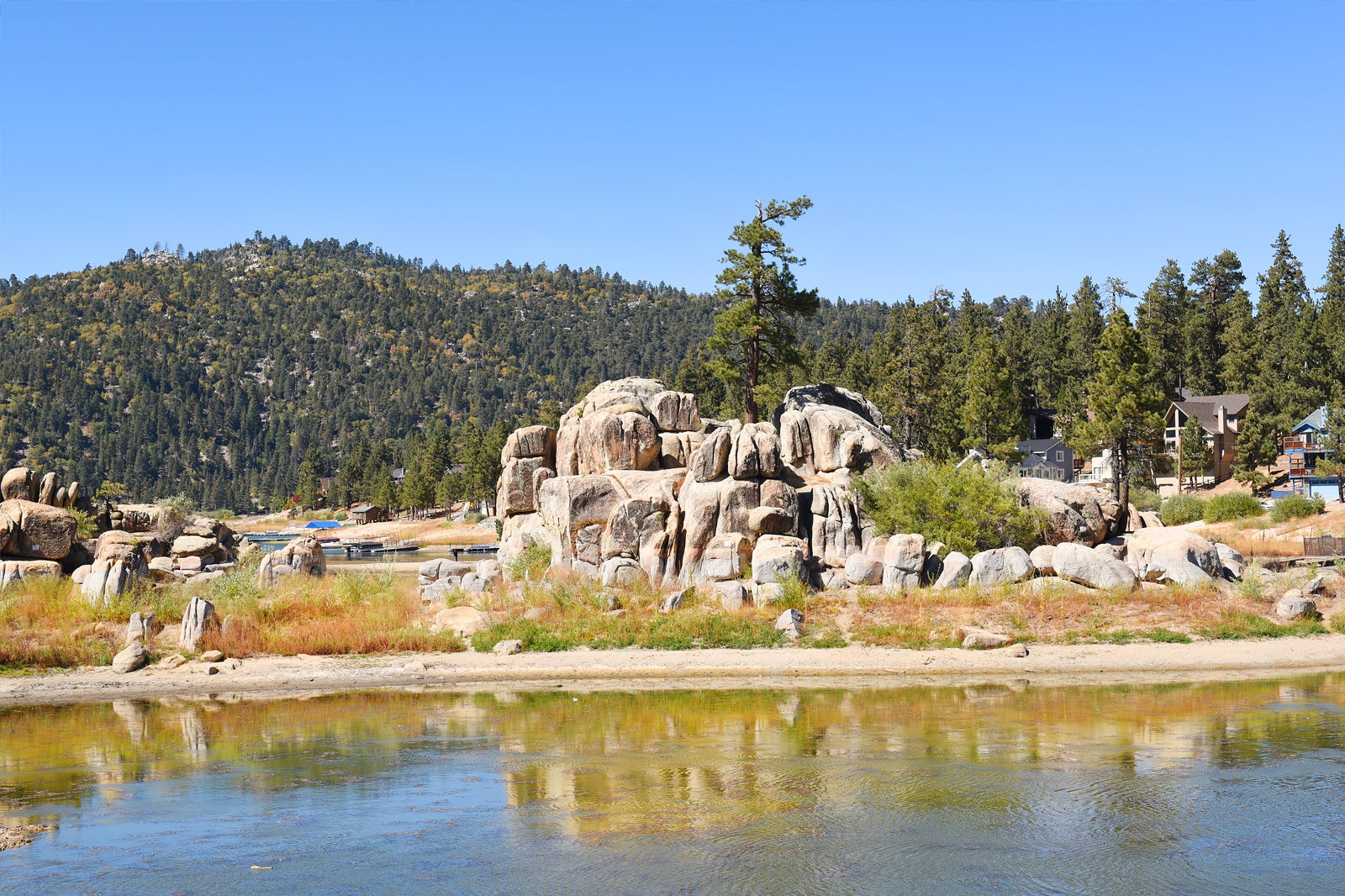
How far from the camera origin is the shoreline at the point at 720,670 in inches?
1100

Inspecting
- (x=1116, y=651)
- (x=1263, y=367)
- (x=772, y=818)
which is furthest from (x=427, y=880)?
(x=1263, y=367)

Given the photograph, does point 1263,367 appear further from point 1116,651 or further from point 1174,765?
point 1174,765

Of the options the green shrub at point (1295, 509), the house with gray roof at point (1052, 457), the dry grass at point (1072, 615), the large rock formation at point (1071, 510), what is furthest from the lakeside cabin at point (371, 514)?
the dry grass at point (1072, 615)

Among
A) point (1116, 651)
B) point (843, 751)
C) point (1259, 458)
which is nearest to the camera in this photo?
point (843, 751)

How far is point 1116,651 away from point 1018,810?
1442cm

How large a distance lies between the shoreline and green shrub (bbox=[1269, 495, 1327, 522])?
37.8 metres

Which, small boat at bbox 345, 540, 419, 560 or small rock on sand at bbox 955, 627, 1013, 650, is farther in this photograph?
small boat at bbox 345, 540, 419, 560

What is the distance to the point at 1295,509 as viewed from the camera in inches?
2559

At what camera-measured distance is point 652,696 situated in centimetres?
2673

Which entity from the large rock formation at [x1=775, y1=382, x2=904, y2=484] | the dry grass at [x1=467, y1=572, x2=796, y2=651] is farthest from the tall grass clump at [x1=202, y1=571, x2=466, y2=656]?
the large rock formation at [x1=775, y1=382, x2=904, y2=484]

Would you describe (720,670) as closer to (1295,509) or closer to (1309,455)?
(1295,509)

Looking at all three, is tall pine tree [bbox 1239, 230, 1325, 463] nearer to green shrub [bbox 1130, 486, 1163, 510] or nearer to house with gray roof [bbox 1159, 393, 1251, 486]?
house with gray roof [bbox 1159, 393, 1251, 486]

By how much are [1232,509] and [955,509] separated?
123 feet

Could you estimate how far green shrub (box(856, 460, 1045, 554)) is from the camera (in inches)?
1500
